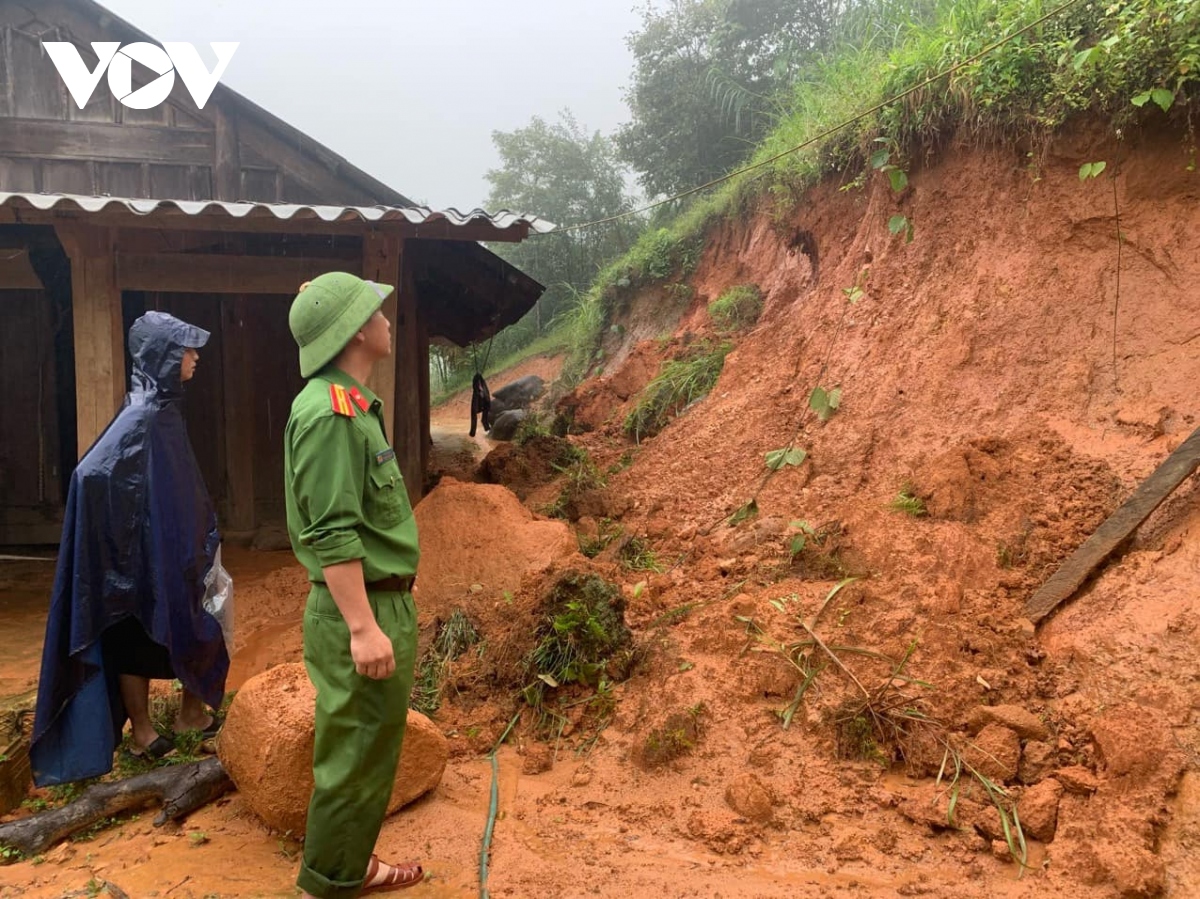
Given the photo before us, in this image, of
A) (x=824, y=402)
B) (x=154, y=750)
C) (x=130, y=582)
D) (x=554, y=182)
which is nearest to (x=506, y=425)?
(x=824, y=402)

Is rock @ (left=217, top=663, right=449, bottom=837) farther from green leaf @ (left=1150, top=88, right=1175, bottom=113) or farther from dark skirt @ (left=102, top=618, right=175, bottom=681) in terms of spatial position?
green leaf @ (left=1150, top=88, right=1175, bottom=113)

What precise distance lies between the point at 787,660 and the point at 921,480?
153 centimetres

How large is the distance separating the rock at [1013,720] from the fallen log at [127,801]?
296 cm

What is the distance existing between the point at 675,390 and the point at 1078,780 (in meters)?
5.68

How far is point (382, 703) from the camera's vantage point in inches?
92.1

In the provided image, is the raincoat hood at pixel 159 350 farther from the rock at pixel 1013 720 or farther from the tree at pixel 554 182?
the tree at pixel 554 182

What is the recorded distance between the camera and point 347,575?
85.8 inches

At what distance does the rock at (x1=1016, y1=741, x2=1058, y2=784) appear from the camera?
10.0 ft

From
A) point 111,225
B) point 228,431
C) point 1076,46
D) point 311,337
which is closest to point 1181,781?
point 311,337

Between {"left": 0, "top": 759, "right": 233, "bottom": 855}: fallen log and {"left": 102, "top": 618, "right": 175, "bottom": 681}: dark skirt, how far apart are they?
1.32 ft

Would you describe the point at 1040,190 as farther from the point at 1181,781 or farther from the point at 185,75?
the point at 185,75

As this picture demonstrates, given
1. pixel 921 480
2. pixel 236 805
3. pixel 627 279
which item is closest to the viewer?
pixel 236 805

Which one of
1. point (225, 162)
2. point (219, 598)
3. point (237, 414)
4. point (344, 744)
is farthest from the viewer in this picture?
point (237, 414)

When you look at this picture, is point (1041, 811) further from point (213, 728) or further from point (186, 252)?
point (186, 252)
